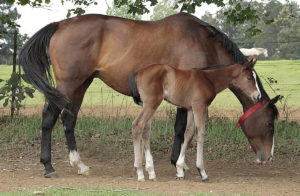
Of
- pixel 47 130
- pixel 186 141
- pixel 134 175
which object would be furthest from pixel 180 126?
pixel 47 130

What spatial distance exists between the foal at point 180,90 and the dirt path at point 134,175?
17.2 inches

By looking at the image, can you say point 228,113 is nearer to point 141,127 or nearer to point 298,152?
point 298,152

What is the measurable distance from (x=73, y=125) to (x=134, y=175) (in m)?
1.16

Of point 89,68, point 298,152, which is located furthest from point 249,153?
point 89,68

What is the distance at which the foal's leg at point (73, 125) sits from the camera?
7359 millimetres

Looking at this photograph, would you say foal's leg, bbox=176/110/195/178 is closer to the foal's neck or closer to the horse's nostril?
the foal's neck

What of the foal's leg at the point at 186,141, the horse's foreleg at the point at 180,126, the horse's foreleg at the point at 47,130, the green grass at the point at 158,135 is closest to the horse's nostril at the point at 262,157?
the foal's leg at the point at 186,141

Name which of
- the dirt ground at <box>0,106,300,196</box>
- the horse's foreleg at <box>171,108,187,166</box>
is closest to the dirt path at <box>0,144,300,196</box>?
the dirt ground at <box>0,106,300,196</box>

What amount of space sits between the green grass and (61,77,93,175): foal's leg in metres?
1.88

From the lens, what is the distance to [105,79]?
7301 millimetres

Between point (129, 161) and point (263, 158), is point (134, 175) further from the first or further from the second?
point (263, 158)

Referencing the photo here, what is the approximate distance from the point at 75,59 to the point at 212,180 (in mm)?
2501

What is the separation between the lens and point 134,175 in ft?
24.1

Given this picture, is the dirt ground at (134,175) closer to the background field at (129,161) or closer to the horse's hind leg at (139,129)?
the background field at (129,161)
